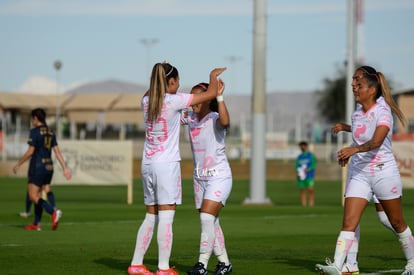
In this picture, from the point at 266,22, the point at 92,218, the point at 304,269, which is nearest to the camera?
the point at 304,269

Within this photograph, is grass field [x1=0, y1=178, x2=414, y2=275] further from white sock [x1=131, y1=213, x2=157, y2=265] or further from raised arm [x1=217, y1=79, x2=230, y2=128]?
raised arm [x1=217, y1=79, x2=230, y2=128]

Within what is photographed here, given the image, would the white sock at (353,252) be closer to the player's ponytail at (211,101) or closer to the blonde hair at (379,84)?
the blonde hair at (379,84)

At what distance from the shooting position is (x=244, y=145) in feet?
200

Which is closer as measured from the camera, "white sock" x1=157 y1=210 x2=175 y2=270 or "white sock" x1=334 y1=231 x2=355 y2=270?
"white sock" x1=334 y1=231 x2=355 y2=270

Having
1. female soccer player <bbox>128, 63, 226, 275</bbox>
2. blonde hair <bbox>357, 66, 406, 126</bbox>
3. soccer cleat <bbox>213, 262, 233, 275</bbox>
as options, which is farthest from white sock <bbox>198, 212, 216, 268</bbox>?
blonde hair <bbox>357, 66, 406, 126</bbox>

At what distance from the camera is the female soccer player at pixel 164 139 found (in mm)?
10727

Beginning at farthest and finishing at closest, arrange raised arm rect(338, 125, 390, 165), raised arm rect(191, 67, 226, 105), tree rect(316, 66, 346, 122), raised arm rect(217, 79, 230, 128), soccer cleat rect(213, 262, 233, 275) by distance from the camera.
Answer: tree rect(316, 66, 346, 122), soccer cleat rect(213, 262, 233, 275), raised arm rect(217, 79, 230, 128), raised arm rect(191, 67, 226, 105), raised arm rect(338, 125, 390, 165)

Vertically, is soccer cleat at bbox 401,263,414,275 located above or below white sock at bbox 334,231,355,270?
below

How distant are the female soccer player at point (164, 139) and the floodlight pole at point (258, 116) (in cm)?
1697

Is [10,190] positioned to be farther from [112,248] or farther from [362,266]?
[362,266]

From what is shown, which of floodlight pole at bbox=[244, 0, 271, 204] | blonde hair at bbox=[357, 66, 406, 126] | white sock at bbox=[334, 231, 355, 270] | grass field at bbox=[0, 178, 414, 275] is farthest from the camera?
floodlight pole at bbox=[244, 0, 271, 204]

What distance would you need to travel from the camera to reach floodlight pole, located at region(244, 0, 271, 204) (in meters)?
27.8

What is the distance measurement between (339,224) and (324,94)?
101m

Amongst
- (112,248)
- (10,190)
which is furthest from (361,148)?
(10,190)
